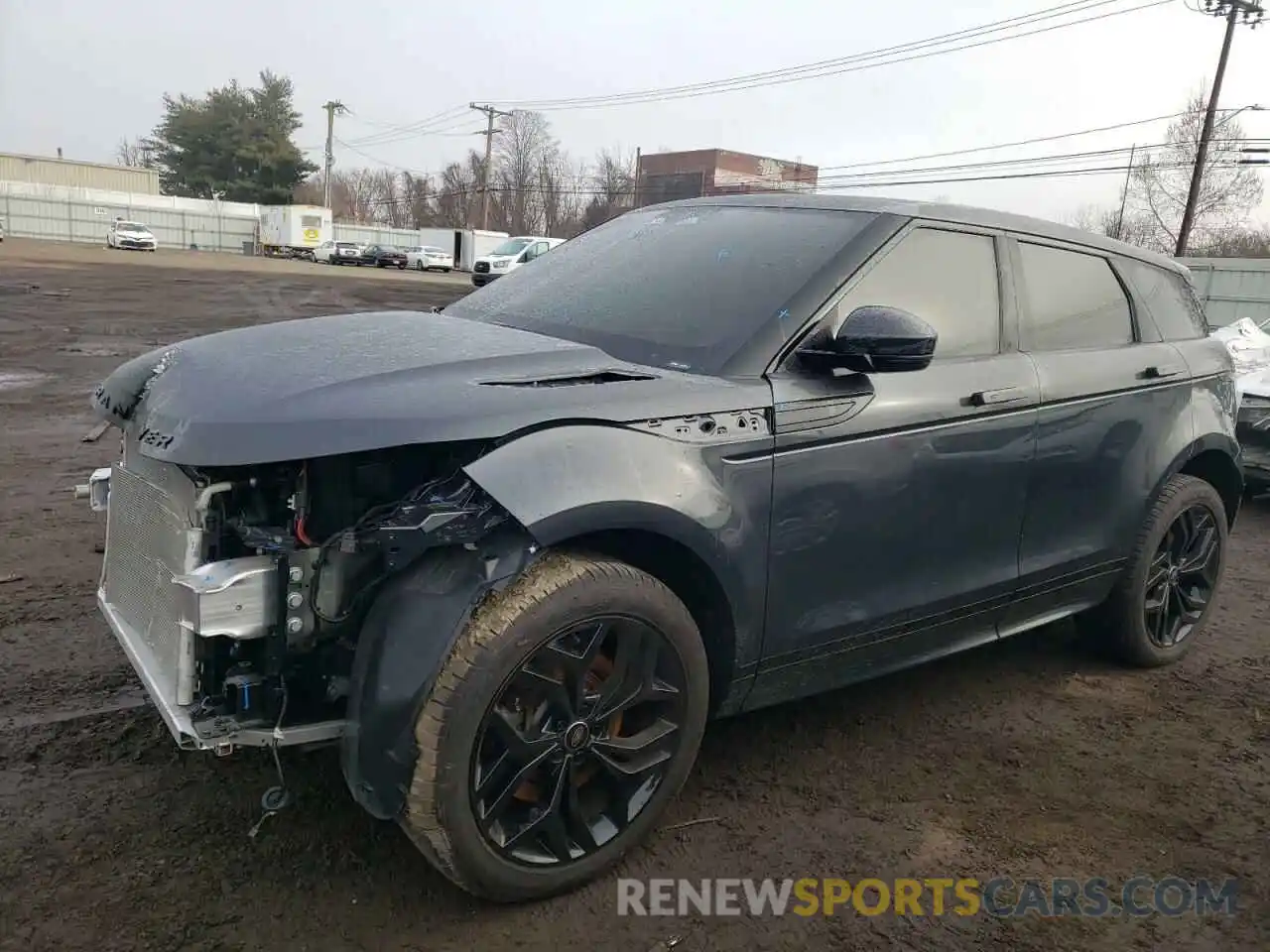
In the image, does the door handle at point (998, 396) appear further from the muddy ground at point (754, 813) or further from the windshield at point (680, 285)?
the muddy ground at point (754, 813)

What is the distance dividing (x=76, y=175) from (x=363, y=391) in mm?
76629

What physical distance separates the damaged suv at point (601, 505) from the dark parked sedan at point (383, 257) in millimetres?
49601

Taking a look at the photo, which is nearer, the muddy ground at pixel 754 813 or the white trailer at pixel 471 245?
the muddy ground at pixel 754 813

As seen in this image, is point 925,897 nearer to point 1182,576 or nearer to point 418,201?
point 1182,576

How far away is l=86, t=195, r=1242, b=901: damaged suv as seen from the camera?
87.1 inches

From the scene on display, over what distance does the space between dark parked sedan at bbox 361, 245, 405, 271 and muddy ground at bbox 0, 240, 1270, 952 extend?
48292 mm

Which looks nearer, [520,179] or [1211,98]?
[1211,98]

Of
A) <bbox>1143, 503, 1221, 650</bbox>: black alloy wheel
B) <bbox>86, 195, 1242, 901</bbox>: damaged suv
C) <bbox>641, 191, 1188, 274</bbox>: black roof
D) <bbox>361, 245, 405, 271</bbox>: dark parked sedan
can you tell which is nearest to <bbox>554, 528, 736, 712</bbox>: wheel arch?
<bbox>86, 195, 1242, 901</bbox>: damaged suv

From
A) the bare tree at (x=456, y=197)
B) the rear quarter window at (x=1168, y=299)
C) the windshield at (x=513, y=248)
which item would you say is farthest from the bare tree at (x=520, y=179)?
the rear quarter window at (x=1168, y=299)

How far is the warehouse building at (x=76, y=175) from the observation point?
64.1 m

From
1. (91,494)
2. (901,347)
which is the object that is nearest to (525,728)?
(901,347)

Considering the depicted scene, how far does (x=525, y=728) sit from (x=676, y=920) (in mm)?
624

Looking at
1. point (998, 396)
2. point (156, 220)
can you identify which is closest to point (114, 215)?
point (156, 220)

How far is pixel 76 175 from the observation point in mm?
66375
